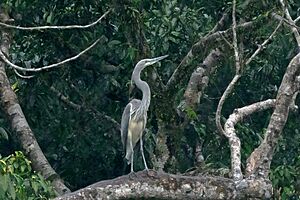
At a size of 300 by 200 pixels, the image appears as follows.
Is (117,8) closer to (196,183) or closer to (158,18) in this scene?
(158,18)

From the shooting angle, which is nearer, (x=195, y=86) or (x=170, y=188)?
(x=170, y=188)

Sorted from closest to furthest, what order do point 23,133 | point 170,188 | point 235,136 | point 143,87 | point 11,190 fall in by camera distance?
point 11,190 → point 170,188 → point 235,136 → point 143,87 → point 23,133

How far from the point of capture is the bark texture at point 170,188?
16.7ft

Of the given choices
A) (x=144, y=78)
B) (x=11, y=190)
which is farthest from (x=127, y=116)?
(x=11, y=190)

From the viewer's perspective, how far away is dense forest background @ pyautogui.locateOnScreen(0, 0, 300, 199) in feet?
22.6

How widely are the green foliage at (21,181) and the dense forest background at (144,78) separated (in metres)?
0.80

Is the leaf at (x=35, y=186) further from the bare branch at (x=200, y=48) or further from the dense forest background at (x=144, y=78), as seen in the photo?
the bare branch at (x=200, y=48)

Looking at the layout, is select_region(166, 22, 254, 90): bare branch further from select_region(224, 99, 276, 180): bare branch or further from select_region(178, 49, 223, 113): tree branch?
select_region(224, 99, 276, 180): bare branch

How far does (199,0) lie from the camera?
7789mm

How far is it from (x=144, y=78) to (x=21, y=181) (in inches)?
67.7

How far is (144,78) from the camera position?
7.04m

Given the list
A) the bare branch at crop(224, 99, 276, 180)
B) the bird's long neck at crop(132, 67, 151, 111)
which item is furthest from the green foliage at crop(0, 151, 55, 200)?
the bare branch at crop(224, 99, 276, 180)

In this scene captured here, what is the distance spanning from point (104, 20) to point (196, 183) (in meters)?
2.61

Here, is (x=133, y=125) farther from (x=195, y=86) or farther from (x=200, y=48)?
(x=200, y=48)
